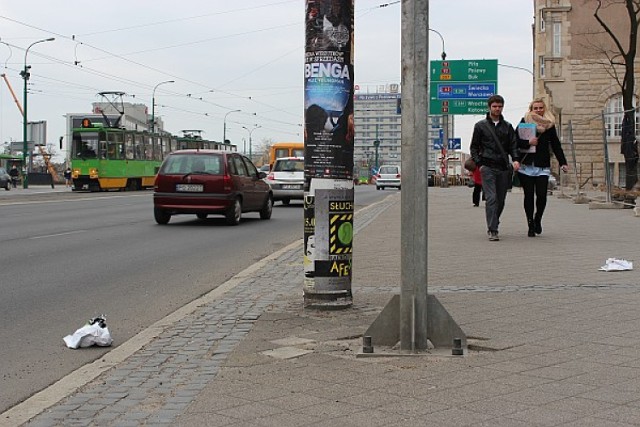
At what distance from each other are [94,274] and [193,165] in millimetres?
8530

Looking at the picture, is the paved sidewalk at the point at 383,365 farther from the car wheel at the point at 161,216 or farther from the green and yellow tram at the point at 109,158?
the green and yellow tram at the point at 109,158

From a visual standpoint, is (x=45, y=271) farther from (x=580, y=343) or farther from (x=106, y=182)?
(x=106, y=182)

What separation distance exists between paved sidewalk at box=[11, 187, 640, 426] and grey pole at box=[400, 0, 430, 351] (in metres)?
0.28

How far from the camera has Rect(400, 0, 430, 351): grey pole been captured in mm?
5449

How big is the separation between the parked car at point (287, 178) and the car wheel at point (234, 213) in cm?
894

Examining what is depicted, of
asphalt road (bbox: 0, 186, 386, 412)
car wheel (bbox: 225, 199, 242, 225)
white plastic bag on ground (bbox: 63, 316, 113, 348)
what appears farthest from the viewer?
car wheel (bbox: 225, 199, 242, 225)

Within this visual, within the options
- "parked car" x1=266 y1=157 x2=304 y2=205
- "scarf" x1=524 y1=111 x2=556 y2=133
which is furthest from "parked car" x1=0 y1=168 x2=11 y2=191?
"scarf" x1=524 y1=111 x2=556 y2=133

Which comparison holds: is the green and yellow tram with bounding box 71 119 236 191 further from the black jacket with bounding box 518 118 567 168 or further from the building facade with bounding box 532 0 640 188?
the black jacket with bounding box 518 118 567 168

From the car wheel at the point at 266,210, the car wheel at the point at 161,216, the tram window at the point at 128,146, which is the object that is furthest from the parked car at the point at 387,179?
the car wheel at the point at 161,216

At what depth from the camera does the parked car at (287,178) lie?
28.7 meters

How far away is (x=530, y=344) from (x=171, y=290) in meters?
4.85

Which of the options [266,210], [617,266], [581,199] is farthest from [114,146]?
[617,266]

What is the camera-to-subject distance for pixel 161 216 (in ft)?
63.4

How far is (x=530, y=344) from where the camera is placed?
5645 mm
